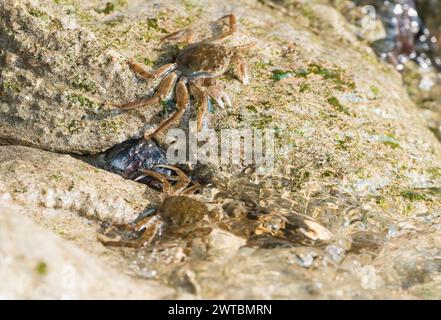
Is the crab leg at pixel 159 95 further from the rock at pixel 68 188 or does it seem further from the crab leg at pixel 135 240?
the crab leg at pixel 135 240

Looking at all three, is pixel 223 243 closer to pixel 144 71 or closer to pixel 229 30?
pixel 144 71

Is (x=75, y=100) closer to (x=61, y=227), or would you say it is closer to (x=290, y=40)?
(x=61, y=227)

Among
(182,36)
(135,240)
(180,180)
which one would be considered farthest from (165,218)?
(182,36)

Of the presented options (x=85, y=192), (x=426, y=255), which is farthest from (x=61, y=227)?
(x=426, y=255)

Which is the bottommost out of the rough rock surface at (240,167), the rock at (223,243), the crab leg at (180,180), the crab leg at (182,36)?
the crab leg at (180,180)

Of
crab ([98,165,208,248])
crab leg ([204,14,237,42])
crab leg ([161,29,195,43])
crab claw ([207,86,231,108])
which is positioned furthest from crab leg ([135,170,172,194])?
crab leg ([204,14,237,42])

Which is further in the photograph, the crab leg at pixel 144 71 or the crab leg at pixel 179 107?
the crab leg at pixel 144 71

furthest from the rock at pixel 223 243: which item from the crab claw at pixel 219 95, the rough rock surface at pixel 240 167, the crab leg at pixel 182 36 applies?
the crab leg at pixel 182 36
